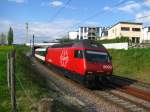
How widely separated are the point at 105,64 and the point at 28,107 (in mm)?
10169

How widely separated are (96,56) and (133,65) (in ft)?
46.4

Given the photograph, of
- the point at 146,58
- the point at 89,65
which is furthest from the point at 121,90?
the point at 146,58

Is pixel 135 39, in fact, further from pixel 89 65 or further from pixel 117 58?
pixel 89 65

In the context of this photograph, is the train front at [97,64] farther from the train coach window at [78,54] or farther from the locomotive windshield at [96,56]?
the train coach window at [78,54]

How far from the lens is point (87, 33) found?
149875 millimetres

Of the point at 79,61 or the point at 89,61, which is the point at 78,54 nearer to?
the point at 79,61

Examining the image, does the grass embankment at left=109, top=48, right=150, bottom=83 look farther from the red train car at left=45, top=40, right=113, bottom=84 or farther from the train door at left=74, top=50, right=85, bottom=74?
the train door at left=74, top=50, right=85, bottom=74

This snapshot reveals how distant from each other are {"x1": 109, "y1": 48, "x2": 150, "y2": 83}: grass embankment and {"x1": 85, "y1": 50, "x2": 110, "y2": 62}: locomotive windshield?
6991mm

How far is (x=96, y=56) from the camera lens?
21.0 metres

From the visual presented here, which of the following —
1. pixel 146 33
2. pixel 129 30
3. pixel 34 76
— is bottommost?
pixel 34 76

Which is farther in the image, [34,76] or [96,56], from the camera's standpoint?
[34,76]

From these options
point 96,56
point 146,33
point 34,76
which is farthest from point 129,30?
point 96,56

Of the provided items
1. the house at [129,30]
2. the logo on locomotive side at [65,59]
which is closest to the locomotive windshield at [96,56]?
the logo on locomotive side at [65,59]

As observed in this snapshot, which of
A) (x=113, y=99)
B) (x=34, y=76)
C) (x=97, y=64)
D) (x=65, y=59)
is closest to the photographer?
(x=113, y=99)
